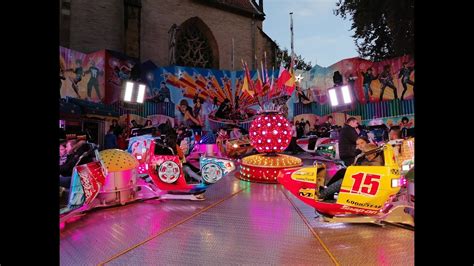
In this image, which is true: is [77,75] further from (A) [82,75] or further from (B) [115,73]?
(B) [115,73]

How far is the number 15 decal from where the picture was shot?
137 inches

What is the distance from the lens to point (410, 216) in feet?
11.6

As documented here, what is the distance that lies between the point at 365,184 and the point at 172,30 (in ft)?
53.3

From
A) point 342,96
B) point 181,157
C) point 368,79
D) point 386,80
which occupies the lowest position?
point 181,157

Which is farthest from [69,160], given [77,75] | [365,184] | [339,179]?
[77,75]

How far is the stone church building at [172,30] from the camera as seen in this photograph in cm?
1459

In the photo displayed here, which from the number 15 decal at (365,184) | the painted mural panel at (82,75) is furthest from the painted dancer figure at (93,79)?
the number 15 decal at (365,184)

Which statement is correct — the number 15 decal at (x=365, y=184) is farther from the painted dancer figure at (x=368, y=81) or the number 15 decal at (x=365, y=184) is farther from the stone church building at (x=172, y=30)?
the stone church building at (x=172, y=30)

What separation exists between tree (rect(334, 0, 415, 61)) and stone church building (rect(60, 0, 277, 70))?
5963mm

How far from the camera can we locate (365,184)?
3.53 meters

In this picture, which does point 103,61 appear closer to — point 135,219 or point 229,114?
point 229,114

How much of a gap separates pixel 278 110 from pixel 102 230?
16.3ft

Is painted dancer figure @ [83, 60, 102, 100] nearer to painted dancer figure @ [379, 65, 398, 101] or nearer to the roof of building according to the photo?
the roof of building
